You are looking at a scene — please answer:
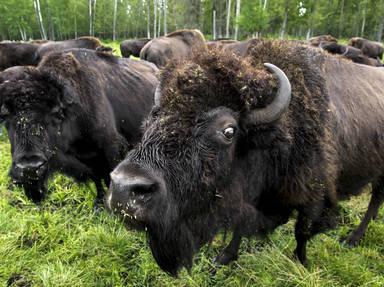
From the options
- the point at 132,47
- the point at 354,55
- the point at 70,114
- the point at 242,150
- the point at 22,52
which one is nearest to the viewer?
the point at 242,150

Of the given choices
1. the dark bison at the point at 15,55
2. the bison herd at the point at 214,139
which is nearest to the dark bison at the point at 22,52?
the dark bison at the point at 15,55

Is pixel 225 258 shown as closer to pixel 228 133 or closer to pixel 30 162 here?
pixel 228 133

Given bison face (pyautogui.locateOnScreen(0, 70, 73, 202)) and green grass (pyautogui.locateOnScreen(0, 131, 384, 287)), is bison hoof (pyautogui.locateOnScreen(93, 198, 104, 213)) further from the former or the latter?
bison face (pyautogui.locateOnScreen(0, 70, 73, 202))

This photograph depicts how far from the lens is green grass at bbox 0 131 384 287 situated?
309 cm

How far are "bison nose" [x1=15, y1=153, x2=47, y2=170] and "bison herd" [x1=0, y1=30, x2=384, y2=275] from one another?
11 mm

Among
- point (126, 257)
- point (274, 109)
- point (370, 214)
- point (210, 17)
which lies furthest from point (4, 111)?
point (210, 17)

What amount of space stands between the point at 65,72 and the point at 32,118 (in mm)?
774

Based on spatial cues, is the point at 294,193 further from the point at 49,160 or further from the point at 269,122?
the point at 49,160

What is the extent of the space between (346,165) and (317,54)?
1.11 meters

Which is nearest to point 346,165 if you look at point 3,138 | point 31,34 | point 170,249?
point 170,249

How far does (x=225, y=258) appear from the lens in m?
3.52

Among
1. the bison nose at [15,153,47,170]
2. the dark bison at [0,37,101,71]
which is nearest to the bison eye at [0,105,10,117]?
the bison nose at [15,153,47,170]

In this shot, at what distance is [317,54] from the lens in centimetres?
300

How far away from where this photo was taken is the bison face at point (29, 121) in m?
3.30
